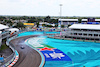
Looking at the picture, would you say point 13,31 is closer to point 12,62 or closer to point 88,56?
point 12,62

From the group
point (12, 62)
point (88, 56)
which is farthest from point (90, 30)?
point (12, 62)

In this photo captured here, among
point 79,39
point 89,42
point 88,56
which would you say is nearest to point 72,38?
point 79,39

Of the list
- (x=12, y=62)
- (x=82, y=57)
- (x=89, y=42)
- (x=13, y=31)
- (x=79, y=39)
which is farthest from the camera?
(x=13, y=31)

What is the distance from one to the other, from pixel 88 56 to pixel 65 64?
31.4 feet

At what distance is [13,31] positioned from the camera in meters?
64.4

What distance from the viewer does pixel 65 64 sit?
26.3 metres

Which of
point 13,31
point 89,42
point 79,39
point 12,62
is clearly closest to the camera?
point 12,62

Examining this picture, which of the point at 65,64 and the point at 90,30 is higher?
the point at 90,30

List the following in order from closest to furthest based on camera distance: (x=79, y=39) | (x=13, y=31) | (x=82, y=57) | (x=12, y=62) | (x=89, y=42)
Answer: (x=12, y=62) → (x=82, y=57) → (x=89, y=42) → (x=79, y=39) → (x=13, y=31)

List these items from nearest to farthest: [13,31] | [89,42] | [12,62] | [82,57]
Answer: [12,62], [82,57], [89,42], [13,31]

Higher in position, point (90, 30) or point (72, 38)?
point (90, 30)

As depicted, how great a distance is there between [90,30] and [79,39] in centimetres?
719

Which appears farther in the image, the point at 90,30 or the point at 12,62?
the point at 90,30

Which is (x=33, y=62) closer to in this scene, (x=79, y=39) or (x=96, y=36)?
(x=79, y=39)
